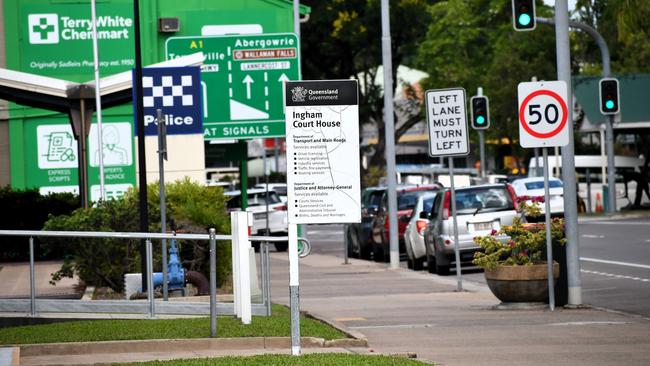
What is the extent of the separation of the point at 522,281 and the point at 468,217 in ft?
27.9

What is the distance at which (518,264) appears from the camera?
1742 centimetres

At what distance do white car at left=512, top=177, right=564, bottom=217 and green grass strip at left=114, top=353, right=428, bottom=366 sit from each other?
26553mm

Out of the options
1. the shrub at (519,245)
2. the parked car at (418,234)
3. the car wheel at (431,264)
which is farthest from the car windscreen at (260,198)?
the shrub at (519,245)

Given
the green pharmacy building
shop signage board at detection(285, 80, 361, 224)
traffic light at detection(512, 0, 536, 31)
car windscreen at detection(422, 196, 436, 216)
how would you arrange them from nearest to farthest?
shop signage board at detection(285, 80, 361, 224)
traffic light at detection(512, 0, 536, 31)
car windscreen at detection(422, 196, 436, 216)
the green pharmacy building

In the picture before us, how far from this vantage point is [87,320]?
52.5ft

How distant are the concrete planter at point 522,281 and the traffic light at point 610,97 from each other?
17.2m

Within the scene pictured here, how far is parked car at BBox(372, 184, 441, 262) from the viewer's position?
1287 inches

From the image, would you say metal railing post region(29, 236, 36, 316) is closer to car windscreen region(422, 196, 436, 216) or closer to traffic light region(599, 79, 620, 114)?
car windscreen region(422, 196, 436, 216)

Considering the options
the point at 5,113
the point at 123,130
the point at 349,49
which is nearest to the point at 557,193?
the point at 123,130

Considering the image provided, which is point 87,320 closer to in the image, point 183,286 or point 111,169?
point 183,286

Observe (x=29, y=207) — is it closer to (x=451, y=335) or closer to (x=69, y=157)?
(x=69, y=157)

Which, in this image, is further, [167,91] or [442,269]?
[442,269]

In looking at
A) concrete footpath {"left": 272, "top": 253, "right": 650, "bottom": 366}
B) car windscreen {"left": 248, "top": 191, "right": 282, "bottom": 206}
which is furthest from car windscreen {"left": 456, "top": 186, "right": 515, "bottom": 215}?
car windscreen {"left": 248, "top": 191, "right": 282, "bottom": 206}

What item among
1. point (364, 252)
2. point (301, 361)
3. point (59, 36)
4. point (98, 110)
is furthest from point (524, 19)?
point (59, 36)
